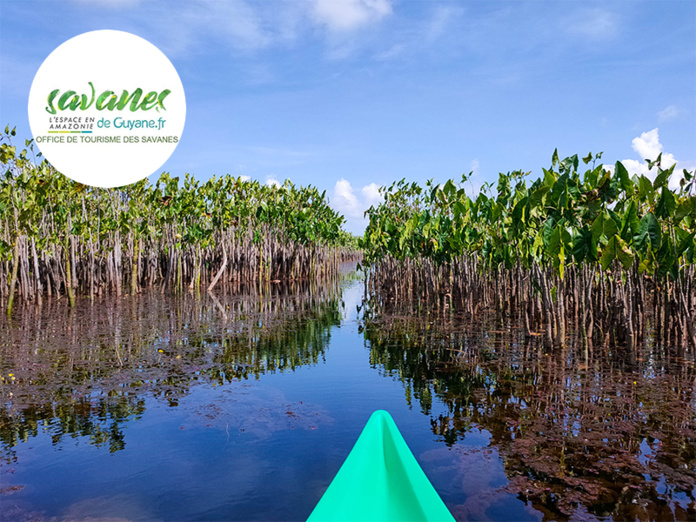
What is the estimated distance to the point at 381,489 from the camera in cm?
233

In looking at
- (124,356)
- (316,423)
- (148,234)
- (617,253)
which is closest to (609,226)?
(617,253)

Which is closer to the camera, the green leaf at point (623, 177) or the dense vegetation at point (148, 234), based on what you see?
the green leaf at point (623, 177)

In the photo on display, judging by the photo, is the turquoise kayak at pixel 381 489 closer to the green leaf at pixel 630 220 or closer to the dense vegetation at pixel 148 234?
the green leaf at pixel 630 220

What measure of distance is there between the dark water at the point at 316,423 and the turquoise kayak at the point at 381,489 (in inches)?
35.8

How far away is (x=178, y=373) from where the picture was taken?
6.20 meters

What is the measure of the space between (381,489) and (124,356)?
5.61m

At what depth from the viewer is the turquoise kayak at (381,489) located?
2262 millimetres

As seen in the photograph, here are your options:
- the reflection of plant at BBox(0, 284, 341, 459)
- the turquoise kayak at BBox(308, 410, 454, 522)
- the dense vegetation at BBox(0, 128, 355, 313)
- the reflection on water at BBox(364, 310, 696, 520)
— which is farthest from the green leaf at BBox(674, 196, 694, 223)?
the dense vegetation at BBox(0, 128, 355, 313)

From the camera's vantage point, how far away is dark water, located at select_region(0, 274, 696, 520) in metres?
3.19

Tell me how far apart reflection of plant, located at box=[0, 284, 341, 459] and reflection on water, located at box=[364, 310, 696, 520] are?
2.04 metres

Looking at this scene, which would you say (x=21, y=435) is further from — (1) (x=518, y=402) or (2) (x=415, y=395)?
(1) (x=518, y=402)

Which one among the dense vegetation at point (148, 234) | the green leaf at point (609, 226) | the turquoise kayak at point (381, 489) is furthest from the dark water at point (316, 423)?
the dense vegetation at point (148, 234)

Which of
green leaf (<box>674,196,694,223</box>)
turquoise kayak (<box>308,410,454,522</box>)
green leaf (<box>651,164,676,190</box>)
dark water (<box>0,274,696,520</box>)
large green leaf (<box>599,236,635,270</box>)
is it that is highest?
green leaf (<box>651,164,676,190</box>)

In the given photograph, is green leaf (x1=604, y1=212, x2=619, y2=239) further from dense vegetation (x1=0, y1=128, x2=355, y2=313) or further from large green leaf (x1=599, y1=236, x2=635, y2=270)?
dense vegetation (x1=0, y1=128, x2=355, y2=313)
